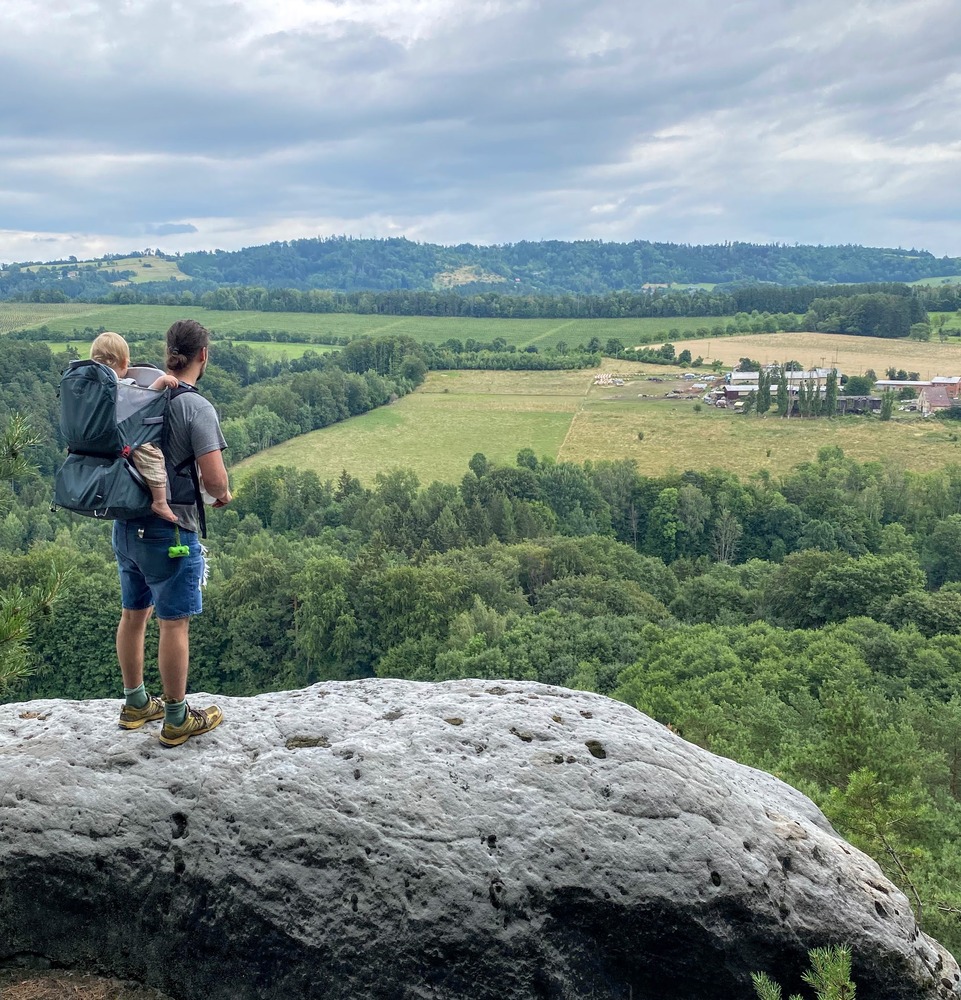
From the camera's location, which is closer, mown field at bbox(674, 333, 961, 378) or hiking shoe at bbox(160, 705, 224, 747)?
hiking shoe at bbox(160, 705, 224, 747)

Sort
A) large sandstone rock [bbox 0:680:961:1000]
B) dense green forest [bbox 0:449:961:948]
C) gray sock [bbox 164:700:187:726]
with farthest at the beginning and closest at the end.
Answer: dense green forest [bbox 0:449:961:948], gray sock [bbox 164:700:187:726], large sandstone rock [bbox 0:680:961:1000]

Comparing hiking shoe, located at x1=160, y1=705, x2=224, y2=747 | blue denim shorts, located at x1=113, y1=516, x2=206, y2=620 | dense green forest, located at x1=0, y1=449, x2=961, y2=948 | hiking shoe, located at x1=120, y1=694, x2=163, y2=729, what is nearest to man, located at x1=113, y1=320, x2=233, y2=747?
blue denim shorts, located at x1=113, y1=516, x2=206, y2=620

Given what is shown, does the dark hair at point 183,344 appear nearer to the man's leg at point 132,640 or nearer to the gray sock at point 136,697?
the man's leg at point 132,640

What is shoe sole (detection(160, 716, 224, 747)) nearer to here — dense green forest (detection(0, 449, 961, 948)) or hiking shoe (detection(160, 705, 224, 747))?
hiking shoe (detection(160, 705, 224, 747))

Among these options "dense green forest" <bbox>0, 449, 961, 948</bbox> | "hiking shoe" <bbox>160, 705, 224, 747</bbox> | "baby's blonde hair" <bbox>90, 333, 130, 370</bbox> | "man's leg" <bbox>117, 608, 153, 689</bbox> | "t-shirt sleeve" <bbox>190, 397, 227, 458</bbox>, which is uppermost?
"baby's blonde hair" <bbox>90, 333, 130, 370</bbox>

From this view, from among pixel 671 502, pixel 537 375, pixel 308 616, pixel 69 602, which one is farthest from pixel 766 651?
pixel 537 375

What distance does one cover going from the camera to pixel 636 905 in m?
8.74

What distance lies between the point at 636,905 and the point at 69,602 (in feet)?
163

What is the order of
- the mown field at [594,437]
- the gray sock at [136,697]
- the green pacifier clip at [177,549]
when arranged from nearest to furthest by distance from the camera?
the green pacifier clip at [177,549], the gray sock at [136,697], the mown field at [594,437]

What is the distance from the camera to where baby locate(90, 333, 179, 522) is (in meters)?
8.24

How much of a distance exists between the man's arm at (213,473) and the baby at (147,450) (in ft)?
1.19

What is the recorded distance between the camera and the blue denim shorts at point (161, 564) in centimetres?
854

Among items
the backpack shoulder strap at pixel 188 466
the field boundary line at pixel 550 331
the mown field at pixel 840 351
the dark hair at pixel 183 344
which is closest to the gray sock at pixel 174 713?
the backpack shoulder strap at pixel 188 466

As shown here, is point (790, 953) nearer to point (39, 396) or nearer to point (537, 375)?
point (39, 396)
